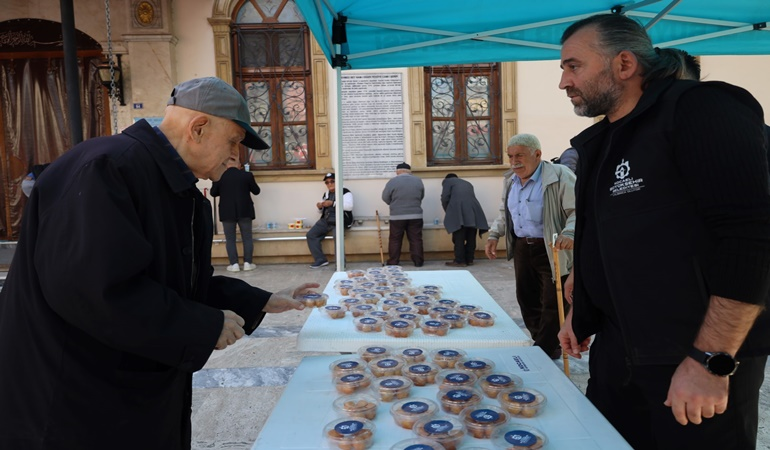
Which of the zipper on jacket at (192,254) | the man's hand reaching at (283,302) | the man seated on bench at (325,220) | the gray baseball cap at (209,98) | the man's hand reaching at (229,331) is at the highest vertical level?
the gray baseball cap at (209,98)

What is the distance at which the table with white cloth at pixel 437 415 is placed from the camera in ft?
4.13

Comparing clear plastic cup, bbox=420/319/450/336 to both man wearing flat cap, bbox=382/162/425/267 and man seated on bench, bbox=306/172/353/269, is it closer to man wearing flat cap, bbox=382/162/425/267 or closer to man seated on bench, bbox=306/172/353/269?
man wearing flat cap, bbox=382/162/425/267

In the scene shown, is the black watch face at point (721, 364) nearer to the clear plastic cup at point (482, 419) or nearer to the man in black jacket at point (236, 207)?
the clear plastic cup at point (482, 419)

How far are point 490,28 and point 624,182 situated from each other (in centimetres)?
271

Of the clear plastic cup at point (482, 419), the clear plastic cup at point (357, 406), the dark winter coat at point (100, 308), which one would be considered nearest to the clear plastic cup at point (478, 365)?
the clear plastic cup at point (482, 419)

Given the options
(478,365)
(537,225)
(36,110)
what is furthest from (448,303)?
(36,110)

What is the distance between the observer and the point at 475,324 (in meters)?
A: 2.23

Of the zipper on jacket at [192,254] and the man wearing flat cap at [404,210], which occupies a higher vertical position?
the zipper on jacket at [192,254]

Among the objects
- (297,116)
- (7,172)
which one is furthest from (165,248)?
(7,172)

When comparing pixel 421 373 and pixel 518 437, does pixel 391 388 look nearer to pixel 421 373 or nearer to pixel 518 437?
pixel 421 373

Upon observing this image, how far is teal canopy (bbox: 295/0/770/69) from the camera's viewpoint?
3381 mm

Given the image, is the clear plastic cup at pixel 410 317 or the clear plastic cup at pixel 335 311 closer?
the clear plastic cup at pixel 410 317

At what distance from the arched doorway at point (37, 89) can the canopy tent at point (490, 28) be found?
6.81m

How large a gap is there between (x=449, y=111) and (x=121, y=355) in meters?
7.94
